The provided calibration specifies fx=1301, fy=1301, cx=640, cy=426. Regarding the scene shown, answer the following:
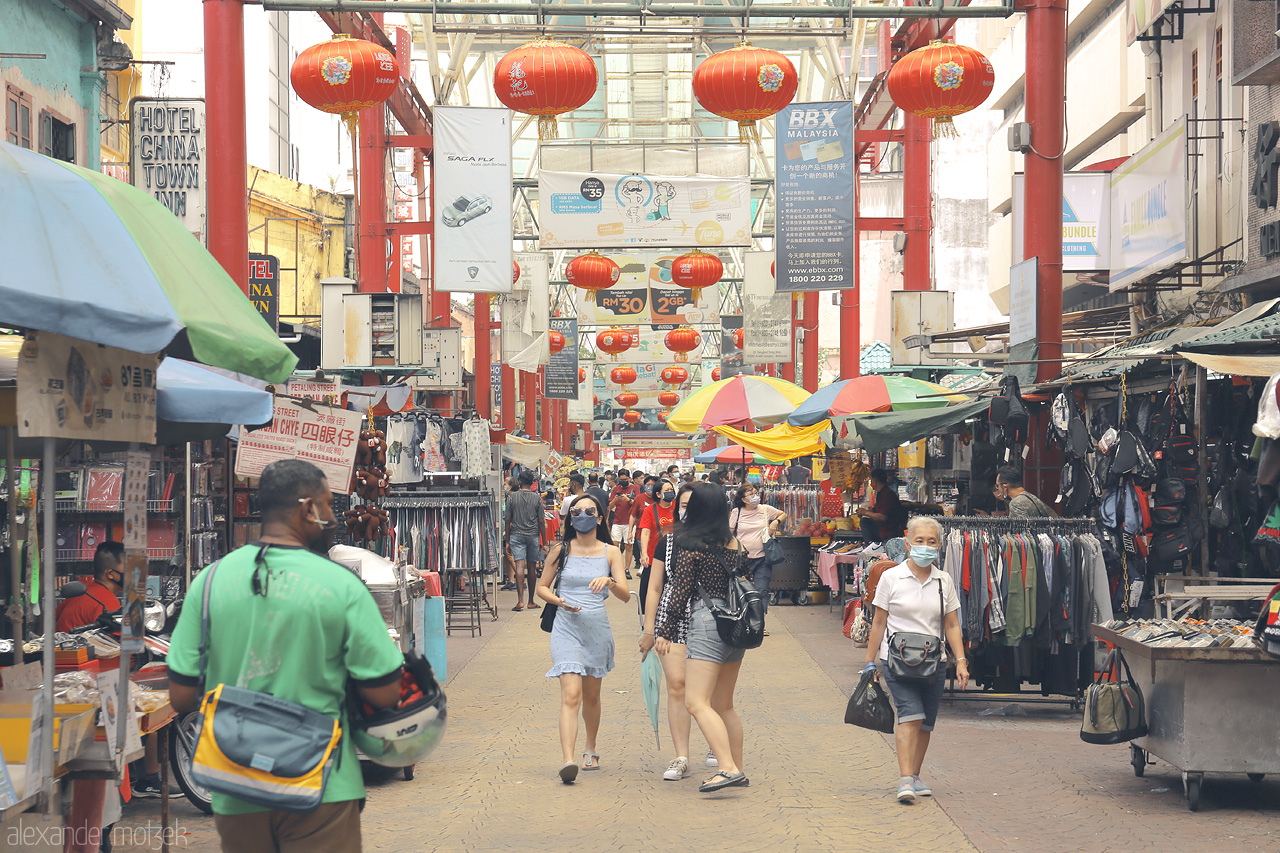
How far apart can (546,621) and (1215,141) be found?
1262cm

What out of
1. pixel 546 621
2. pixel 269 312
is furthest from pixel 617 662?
pixel 269 312

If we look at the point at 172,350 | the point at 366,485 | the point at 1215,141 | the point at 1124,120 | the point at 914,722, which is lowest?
the point at 914,722

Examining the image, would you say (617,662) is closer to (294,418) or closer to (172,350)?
(294,418)

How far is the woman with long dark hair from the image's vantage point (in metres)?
7.87

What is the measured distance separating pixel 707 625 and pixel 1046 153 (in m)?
8.17

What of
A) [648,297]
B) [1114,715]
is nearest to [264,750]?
[1114,715]

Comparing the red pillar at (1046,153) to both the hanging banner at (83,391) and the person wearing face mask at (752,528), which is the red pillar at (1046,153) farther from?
the hanging banner at (83,391)

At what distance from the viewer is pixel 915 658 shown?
754 cm

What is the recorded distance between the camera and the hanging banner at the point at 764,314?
96.7ft

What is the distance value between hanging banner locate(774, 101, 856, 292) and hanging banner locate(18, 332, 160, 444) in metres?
14.9

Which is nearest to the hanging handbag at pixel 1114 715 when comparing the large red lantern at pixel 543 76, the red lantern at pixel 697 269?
the large red lantern at pixel 543 76

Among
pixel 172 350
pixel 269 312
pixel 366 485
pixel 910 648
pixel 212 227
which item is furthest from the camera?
pixel 269 312

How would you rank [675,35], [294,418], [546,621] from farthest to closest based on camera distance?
[675,35], [294,418], [546,621]

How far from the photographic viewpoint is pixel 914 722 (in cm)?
768
